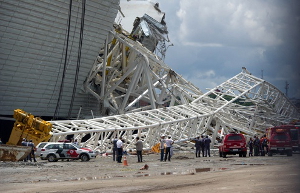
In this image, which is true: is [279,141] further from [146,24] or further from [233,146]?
[146,24]

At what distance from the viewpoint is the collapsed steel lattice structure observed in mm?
41812

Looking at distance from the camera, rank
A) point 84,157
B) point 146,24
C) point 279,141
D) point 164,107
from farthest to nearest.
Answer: point 146,24
point 164,107
point 279,141
point 84,157

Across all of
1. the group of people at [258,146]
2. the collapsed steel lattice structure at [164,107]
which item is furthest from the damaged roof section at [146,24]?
the group of people at [258,146]

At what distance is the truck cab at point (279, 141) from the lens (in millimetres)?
37931

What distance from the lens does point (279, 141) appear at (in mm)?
38719

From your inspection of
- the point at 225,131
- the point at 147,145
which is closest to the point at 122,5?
the point at 225,131

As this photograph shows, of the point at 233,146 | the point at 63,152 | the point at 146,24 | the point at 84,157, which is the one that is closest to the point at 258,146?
the point at 233,146

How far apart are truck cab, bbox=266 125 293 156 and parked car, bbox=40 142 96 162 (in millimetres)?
12383

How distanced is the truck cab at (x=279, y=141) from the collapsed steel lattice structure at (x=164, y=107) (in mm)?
7671

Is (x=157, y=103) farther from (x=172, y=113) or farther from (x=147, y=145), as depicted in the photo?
(x=147, y=145)

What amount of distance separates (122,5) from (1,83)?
33.0 meters

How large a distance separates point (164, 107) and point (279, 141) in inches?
617

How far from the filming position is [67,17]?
48.5m

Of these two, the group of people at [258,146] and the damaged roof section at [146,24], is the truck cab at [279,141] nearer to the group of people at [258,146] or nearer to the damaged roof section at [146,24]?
the group of people at [258,146]
